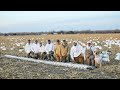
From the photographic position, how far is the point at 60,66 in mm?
13789

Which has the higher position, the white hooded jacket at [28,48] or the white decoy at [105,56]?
the white hooded jacket at [28,48]

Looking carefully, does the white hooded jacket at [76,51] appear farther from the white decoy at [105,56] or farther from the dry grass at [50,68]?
the white decoy at [105,56]

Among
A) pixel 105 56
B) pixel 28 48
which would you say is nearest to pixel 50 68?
pixel 28 48

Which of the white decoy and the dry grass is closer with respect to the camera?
the dry grass

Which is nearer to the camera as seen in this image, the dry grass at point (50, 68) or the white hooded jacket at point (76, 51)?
the dry grass at point (50, 68)

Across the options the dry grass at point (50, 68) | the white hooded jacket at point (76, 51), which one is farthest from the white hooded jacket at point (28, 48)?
the white hooded jacket at point (76, 51)

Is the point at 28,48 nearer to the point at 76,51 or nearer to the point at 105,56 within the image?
the point at 76,51

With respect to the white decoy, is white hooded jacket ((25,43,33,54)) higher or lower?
higher

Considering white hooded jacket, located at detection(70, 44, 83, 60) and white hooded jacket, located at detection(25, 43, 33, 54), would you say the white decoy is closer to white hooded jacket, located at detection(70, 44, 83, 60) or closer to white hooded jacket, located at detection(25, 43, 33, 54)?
white hooded jacket, located at detection(70, 44, 83, 60)

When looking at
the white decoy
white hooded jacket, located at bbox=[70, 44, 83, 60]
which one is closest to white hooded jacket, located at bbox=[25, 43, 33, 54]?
white hooded jacket, located at bbox=[70, 44, 83, 60]
